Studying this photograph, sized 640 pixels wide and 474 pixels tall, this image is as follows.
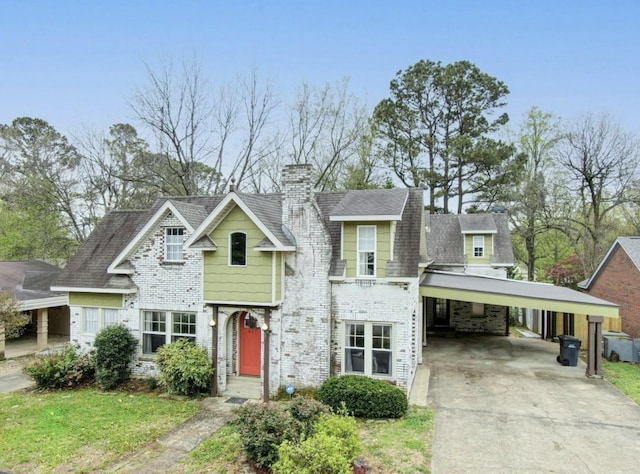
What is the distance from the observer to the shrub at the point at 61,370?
14039mm

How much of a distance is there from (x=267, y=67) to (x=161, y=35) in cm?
729

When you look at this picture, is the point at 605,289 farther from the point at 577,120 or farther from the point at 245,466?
the point at 245,466

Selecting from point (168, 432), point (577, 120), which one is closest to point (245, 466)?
point (168, 432)

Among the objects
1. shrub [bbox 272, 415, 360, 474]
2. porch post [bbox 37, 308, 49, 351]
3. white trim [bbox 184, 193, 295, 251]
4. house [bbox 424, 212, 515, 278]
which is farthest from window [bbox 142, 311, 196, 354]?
house [bbox 424, 212, 515, 278]

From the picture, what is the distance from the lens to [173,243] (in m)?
14.4

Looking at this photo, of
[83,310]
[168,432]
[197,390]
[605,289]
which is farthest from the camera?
[605,289]

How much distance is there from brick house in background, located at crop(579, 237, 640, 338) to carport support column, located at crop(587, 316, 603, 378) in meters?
5.61

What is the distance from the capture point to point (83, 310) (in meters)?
15.3

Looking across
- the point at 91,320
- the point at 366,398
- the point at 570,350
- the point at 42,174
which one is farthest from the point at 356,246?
the point at 42,174


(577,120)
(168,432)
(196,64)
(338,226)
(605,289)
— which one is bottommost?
(168,432)

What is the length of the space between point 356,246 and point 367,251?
38 centimetres

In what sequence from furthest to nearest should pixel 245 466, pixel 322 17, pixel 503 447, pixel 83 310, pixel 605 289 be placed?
pixel 605 289
pixel 322 17
pixel 83 310
pixel 503 447
pixel 245 466

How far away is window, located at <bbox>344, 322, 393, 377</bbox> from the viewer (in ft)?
42.2

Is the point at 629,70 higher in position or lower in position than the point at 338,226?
higher
